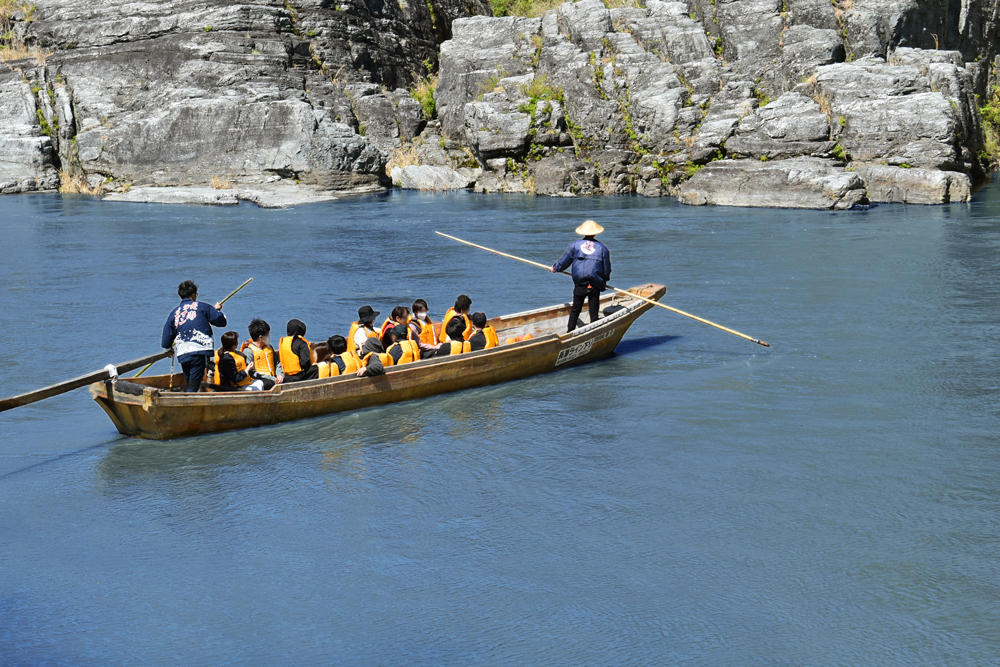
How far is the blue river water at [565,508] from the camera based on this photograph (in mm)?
5941

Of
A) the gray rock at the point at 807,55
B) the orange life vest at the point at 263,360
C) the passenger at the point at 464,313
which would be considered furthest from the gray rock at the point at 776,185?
the orange life vest at the point at 263,360

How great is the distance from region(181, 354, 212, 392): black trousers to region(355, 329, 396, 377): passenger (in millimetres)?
1587

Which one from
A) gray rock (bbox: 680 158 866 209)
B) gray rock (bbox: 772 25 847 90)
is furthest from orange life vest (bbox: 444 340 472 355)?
gray rock (bbox: 772 25 847 90)

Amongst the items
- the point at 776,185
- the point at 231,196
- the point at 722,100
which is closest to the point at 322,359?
the point at 776,185

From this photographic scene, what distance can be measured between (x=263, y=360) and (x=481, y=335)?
2.52 metres

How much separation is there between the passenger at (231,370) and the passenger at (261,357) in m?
0.08

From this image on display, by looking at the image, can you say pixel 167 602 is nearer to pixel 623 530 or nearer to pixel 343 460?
pixel 343 460

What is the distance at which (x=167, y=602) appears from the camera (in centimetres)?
640

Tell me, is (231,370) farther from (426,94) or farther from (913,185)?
(426,94)

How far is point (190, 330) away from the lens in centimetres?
939

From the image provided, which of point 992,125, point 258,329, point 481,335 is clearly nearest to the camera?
point 258,329

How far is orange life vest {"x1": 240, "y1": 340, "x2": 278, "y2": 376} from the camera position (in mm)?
9828

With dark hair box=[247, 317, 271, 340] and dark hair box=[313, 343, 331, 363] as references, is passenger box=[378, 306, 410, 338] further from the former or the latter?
dark hair box=[247, 317, 271, 340]

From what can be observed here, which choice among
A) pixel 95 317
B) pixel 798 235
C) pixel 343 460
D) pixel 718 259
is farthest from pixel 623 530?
pixel 798 235
